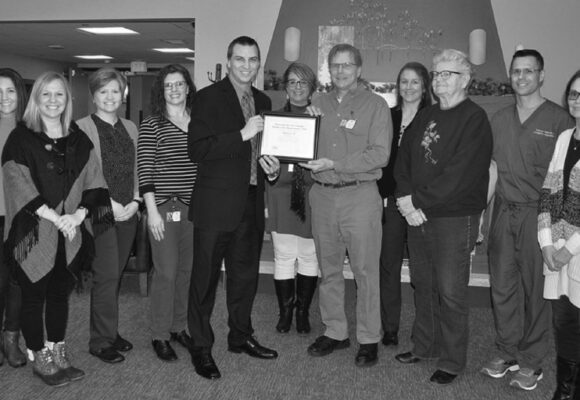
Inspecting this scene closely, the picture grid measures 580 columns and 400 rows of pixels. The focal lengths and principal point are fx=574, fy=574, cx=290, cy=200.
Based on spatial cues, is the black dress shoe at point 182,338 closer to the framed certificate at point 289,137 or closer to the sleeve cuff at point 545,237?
the framed certificate at point 289,137

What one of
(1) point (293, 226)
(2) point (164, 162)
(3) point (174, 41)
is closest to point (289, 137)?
(2) point (164, 162)

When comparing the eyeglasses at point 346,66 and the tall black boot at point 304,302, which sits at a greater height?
the eyeglasses at point 346,66

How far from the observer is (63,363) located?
117 inches

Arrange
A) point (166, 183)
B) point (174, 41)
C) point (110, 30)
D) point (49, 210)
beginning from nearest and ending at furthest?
point (49, 210) < point (166, 183) < point (110, 30) < point (174, 41)

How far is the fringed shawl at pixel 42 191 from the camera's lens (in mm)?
2736

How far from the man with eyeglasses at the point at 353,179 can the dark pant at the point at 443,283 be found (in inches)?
9.4

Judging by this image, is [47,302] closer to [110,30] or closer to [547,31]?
[547,31]

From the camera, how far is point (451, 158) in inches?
113

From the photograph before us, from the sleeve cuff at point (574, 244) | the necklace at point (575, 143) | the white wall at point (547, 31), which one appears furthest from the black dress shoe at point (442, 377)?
the white wall at point (547, 31)

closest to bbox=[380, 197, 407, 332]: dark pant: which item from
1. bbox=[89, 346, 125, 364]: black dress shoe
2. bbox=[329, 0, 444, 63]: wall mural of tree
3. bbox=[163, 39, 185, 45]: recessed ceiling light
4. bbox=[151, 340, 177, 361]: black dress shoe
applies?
bbox=[151, 340, 177, 361]: black dress shoe

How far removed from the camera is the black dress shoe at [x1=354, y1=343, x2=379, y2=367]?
10.5ft

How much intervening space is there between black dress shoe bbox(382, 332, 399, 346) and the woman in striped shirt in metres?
1.29

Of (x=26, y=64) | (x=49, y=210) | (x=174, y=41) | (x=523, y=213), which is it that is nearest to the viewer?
(x=49, y=210)

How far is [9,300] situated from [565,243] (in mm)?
2791
